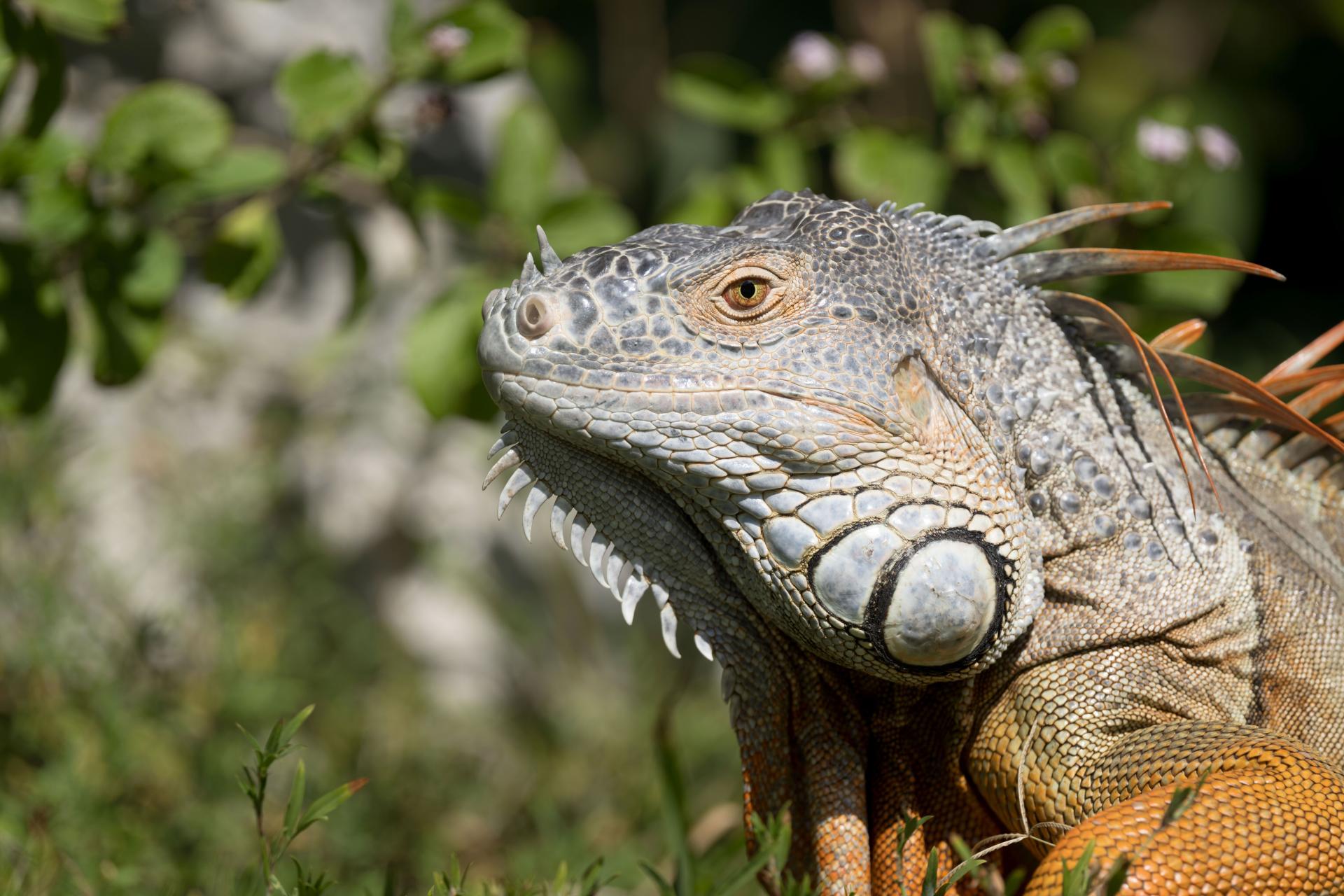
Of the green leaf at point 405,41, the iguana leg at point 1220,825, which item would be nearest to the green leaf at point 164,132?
the green leaf at point 405,41

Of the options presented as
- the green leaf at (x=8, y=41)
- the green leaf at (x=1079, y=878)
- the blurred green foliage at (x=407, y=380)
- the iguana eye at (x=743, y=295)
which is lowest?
the blurred green foliage at (x=407, y=380)

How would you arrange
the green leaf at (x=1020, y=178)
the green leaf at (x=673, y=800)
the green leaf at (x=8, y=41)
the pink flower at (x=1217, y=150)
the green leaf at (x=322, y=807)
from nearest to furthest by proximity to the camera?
the green leaf at (x=322, y=807) → the green leaf at (x=673, y=800) → the green leaf at (x=8, y=41) → the pink flower at (x=1217, y=150) → the green leaf at (x=1020, y=178)

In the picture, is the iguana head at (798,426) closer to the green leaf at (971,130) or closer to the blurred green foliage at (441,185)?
the blurred green foliage at (441,185)

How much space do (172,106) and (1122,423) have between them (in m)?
2.25

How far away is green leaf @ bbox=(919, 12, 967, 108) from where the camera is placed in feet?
10.3

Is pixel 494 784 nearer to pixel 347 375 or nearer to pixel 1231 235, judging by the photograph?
pixel 347 375

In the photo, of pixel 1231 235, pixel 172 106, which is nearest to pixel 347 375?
pixel 172 106

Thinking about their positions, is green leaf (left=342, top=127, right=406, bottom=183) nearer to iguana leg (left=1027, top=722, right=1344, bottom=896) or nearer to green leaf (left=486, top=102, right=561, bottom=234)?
green leaf (left=486, top=102, right=561, bottom=234)

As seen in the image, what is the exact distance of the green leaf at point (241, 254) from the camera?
9.74 ft

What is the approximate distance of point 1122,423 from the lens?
1.99 metres

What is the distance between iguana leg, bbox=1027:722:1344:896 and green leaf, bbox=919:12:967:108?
205 centimetres

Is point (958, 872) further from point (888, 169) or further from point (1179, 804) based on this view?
point (888, 169)

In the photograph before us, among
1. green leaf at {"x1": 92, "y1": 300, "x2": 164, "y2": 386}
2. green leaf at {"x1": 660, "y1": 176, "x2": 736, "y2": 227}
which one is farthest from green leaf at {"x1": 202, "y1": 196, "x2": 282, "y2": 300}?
green leaf at {"x1": 660, "y1": 176, "x2": 736, "y2": 227}

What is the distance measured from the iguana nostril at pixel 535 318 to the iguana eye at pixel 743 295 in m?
0.27
